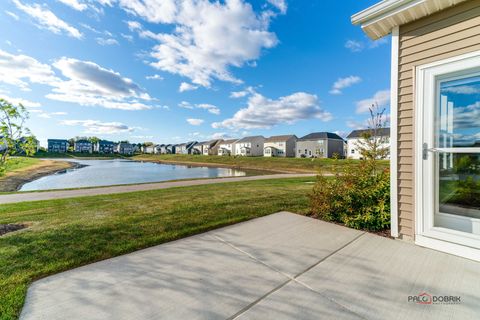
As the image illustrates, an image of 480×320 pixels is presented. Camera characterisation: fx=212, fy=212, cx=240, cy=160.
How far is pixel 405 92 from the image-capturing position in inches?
122

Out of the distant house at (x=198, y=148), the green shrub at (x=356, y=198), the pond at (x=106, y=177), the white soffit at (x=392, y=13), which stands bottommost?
the pond at (x=106, y=177)

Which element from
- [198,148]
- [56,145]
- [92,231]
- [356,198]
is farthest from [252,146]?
[56,145]

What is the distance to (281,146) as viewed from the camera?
49875mm

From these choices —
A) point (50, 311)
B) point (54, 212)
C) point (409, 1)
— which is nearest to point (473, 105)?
point (409, 1)

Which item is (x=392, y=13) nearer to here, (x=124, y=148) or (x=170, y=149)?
(x=170, y=149)

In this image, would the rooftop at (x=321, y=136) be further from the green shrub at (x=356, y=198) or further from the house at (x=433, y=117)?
the house at (x=433, y=117)

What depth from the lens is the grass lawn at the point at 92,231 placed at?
94.4 inches

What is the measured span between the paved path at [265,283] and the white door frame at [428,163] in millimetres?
190

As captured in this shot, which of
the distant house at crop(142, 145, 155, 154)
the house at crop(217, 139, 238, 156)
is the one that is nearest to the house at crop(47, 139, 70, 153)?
the distant house at crop(142, 145, 155, 154)

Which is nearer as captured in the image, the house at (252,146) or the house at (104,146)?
the house at (252,146)

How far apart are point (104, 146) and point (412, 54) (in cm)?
11537

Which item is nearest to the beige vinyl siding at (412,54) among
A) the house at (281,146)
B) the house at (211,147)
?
the house at (281,146)

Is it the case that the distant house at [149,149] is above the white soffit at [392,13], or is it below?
above

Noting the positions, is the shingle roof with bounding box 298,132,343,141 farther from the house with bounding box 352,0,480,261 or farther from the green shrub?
the house with bounding box 352,0,480,261
